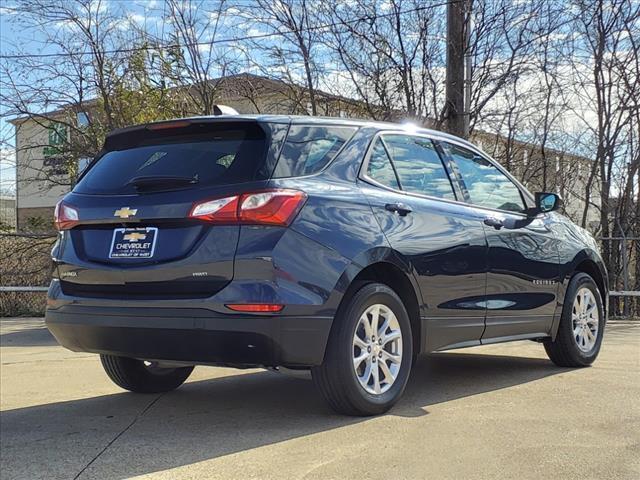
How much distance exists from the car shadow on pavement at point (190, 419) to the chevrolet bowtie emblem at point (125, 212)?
1259mm

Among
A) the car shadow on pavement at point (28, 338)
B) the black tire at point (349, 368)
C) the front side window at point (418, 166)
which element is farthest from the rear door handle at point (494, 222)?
the car shadow on pavement at point (28, 338)

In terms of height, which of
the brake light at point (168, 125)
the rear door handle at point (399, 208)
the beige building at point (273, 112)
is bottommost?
the rear door handle at point (399, 208)

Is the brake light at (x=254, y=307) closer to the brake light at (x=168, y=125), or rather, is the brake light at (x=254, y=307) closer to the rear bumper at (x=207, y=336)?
the rear bumper at (x=207, y=336)

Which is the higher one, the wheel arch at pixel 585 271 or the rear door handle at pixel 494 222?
the rear door handle at pixel 494 222

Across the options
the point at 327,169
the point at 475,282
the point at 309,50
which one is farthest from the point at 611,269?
the point at 327,169

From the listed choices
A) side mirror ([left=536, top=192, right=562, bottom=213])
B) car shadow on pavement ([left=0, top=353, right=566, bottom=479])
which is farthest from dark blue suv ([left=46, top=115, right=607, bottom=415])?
side mirror ([left=536, top=192, right=562, bottom=213])

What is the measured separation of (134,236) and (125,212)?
0.15 metres

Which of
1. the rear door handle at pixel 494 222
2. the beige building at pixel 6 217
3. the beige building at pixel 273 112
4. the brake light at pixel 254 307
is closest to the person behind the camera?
the brake light at pixel 254 307

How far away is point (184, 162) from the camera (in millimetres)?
3998

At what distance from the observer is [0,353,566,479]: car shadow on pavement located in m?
3.61

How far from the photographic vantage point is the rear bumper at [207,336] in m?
3.56

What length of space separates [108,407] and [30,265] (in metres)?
7.88

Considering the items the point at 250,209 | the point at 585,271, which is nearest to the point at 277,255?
the point at 250,209

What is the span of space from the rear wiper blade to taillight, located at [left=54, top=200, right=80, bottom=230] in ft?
1.35
